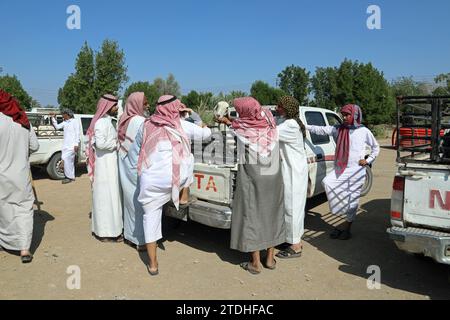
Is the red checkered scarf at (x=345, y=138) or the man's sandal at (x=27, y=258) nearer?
the man's sandal at (x=27, y=258)

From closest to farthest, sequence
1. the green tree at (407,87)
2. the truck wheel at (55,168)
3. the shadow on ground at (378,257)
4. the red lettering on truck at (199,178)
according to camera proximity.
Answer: the shadow on ground at (378,257)
the red lettering on truck at (199,178)
the truck wheel at (55,168)
the green tree at (407,87)

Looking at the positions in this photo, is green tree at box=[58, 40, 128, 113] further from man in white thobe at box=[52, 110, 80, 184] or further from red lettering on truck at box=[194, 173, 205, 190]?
red lettering on truck at box=[194, 173, 205, 190]

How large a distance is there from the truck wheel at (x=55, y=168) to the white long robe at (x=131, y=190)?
5827 mm

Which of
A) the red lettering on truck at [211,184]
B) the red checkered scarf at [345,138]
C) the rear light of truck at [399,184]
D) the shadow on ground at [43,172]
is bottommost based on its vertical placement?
the shadow on ground at [43,172]

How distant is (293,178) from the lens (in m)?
4.44

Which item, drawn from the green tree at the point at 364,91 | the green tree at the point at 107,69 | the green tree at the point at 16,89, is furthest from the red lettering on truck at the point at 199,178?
the green tree at the point at 16,89

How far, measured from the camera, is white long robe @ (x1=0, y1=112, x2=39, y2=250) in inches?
168

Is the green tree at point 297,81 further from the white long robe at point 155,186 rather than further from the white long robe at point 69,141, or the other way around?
the white long robe at point 155,186

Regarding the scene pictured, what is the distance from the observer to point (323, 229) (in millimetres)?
5648

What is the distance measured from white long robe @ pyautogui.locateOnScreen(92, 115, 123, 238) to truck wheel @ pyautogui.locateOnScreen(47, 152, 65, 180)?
17.9 feet

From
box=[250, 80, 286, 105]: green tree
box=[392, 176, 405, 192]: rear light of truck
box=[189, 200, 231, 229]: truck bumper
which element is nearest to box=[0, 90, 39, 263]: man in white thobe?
box=[189, 200, 231, 229]: truck bumper

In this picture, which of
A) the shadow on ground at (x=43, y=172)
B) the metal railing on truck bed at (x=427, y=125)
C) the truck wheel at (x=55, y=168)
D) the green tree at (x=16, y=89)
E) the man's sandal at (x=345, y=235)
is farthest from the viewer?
the green tree at (x=16, y=89)

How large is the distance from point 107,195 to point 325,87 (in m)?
34.2

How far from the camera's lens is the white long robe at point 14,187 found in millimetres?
4262
